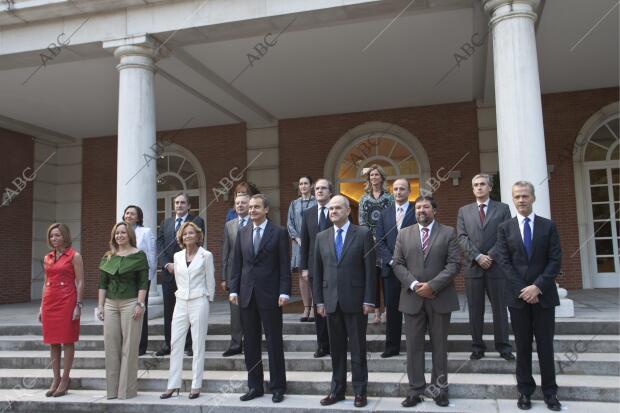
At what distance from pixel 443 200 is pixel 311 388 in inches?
320

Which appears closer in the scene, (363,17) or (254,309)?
(254,309)

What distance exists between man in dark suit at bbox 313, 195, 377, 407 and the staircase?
287 mm

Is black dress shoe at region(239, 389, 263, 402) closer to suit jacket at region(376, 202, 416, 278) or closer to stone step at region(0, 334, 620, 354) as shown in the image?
stone step at region(0, 334, 620, 354)

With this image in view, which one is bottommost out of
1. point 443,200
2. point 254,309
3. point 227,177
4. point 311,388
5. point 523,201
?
point 311,388

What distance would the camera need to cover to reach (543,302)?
4492mm

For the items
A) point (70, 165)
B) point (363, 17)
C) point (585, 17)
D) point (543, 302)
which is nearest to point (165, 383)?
point (543, 302)

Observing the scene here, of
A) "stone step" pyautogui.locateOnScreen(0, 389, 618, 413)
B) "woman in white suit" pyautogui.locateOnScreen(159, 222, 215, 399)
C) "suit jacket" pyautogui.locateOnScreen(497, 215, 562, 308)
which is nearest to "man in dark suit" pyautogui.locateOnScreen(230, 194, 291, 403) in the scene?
"stone step" pyautogui.locateOnScreen(0, 389, 618, 413)

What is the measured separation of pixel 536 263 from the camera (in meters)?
4.56

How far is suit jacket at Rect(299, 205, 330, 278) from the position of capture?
5.91 metres

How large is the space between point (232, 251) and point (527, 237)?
9.79ft

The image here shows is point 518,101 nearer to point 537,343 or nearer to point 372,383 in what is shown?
point 537,343

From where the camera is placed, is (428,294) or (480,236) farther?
(480,236)

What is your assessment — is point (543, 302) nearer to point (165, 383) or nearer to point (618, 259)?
point (165, 383)

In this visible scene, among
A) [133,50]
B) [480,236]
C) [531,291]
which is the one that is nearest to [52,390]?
[480,236]
